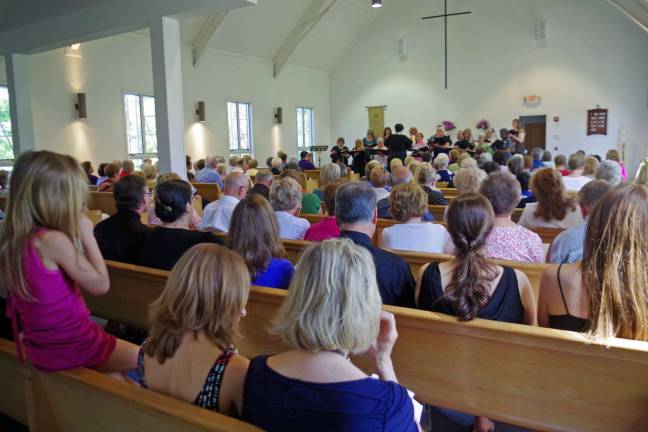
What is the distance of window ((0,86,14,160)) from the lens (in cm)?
935

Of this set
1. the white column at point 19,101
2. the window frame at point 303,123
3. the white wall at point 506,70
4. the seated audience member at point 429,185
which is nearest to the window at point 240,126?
the window frame at point 303,123

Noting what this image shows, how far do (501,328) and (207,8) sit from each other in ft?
17.9

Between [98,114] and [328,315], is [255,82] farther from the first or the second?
[328,315]

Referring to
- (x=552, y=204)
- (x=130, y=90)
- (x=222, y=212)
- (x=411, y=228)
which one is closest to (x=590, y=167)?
(x=552, y=204)

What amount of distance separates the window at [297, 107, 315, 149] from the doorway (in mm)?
6302

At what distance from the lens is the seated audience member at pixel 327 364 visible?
3.99 feet

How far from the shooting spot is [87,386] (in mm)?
1485

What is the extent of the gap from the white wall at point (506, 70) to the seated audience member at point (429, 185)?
10815 mm

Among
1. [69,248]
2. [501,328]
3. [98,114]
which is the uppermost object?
[98,114]

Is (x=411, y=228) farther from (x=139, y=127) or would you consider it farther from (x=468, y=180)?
(x=139, y=127)

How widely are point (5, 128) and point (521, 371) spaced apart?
10.1 meters

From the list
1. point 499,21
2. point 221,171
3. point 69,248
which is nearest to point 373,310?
point 69,248

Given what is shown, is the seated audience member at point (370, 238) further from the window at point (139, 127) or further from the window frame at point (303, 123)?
the window frame at point (303, 123)

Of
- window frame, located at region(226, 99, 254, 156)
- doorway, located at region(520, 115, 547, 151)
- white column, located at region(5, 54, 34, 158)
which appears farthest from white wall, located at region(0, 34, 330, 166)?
doorway, located at region(520, 115, 547, 151)
